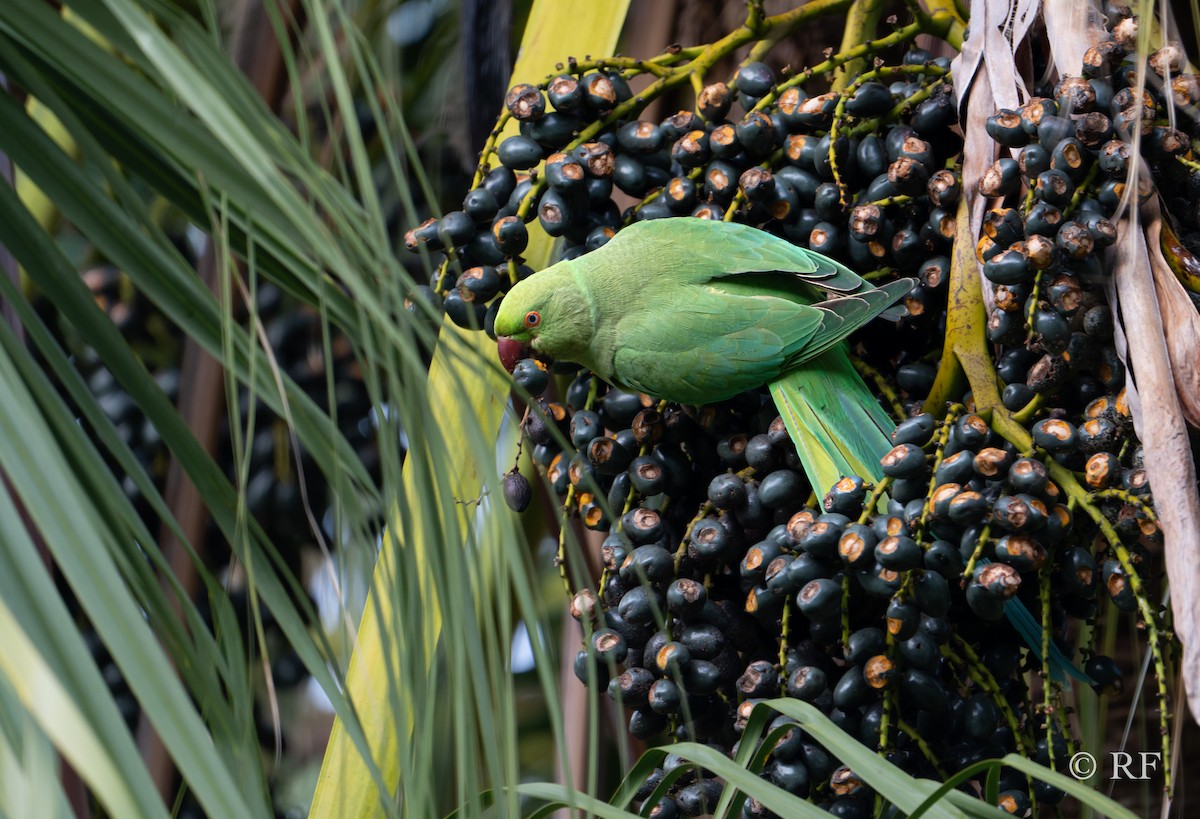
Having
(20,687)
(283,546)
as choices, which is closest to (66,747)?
(20,687)

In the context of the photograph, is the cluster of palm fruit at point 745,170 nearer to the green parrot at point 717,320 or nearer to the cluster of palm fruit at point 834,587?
the green parrot at point 717,320

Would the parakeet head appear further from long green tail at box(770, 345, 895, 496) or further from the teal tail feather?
the teal tail feather

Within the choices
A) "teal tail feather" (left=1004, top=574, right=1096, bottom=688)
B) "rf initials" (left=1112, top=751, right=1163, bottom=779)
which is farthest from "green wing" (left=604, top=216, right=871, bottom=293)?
"rf initials" (left=1112, top=751, right=1163, bottom=779)

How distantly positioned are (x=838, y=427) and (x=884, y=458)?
0.09 m

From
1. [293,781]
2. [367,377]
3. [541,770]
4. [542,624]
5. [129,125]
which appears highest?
[129,125]

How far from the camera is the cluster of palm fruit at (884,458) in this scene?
2.18 ft

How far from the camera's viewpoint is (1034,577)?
0.71m

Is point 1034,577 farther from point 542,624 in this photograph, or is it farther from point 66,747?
point 66,747

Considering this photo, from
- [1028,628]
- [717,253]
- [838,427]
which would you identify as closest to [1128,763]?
[1028,628]

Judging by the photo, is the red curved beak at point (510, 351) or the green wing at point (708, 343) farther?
the red curved beak at point (510, 351)

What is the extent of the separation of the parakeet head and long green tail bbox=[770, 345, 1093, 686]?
0.49 ft

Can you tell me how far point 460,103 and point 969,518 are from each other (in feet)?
3.02

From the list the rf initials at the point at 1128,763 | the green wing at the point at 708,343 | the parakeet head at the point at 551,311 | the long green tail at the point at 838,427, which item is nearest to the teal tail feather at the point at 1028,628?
the long green tail at the point at 838,427

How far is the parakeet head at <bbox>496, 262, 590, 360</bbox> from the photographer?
861 mm
